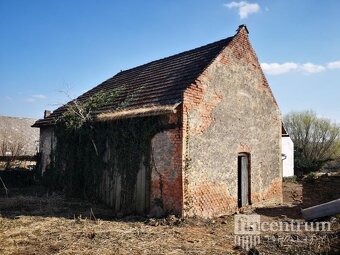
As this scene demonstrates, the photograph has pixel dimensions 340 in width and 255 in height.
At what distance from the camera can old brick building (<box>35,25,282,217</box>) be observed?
36.1ft

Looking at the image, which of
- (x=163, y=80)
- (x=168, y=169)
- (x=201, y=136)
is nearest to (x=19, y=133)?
(x=163, y=80)

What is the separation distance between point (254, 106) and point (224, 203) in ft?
15.3

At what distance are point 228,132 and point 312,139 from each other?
102 ft

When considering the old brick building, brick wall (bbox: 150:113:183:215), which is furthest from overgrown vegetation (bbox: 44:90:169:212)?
brick wall (bbox: 150:113:183:215)

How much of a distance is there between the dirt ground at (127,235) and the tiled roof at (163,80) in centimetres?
421

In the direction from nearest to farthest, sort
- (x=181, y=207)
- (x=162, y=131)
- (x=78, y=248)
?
(x=78, y=248), (x=181, y=207), (x=162, y=131)

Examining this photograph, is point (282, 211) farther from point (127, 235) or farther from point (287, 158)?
point (287, 158)

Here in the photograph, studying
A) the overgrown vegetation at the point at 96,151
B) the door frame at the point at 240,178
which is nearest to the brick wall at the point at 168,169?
the overgrown vegetation at the point at 96,151

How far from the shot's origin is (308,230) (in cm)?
922

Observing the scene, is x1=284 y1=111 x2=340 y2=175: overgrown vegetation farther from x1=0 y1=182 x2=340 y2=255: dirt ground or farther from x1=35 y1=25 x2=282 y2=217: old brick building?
x1=0 y1=182 x2=340 y2=255: dirt ground

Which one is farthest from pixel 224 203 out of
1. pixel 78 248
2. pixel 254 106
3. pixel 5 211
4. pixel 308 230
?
pixel 5 211

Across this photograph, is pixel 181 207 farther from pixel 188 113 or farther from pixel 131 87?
pixel 131 87

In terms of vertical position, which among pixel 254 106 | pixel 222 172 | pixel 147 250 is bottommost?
pixel 147 250

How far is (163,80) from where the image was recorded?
1405 centimetres
